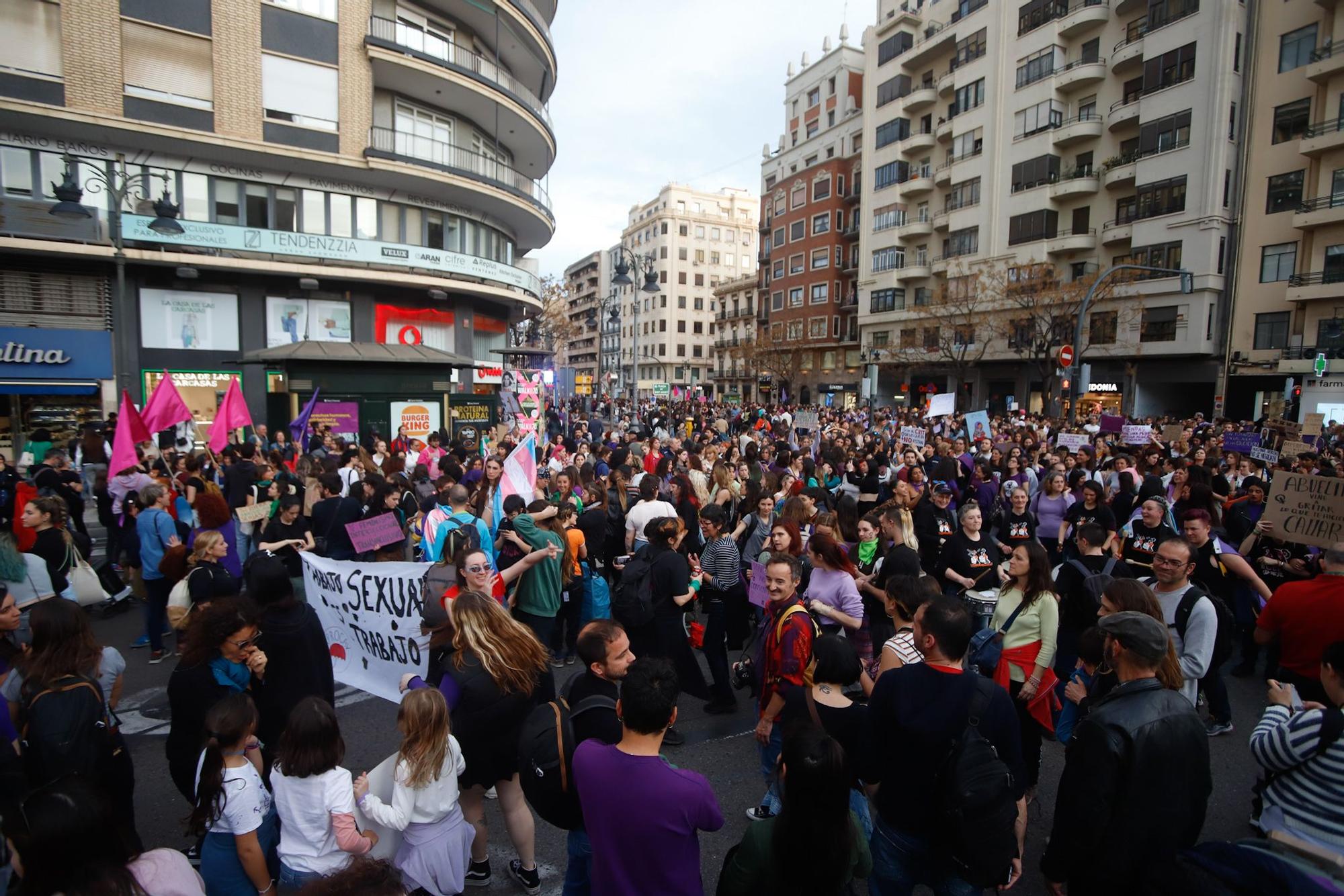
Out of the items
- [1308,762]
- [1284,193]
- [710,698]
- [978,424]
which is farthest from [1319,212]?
[1308,762]

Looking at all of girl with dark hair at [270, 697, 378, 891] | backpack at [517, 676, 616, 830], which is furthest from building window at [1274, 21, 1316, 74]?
girl with dark hair at [270, 697, 378, 891]

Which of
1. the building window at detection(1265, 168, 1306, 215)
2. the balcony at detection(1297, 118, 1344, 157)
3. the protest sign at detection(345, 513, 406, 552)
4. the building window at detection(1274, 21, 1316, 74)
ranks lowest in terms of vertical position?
the protest sign at detection(345, 513, 406, 552)

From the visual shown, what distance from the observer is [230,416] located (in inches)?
445

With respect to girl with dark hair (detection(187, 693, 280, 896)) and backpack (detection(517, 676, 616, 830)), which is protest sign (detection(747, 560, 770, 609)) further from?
girl with dark hair (detection(187, 693, 280, 896))

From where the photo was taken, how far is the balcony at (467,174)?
2428 centimetres

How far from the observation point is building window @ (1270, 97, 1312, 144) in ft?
95.6

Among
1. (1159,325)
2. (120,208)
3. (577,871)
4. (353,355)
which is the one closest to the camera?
(577,871)

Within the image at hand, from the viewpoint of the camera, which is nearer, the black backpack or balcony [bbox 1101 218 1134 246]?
the black backpack

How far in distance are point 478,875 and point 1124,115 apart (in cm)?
4393

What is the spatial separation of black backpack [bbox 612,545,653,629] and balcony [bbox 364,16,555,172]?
25175 mm

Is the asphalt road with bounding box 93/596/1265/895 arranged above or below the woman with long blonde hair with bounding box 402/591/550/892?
below

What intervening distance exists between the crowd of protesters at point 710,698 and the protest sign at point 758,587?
0.02 meters

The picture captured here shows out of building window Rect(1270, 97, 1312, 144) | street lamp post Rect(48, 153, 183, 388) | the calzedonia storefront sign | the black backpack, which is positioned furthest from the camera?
building window Rect(1270, 97, 1312, 144)

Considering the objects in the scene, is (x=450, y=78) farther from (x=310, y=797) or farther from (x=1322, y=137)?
(x=1322, y=137)
